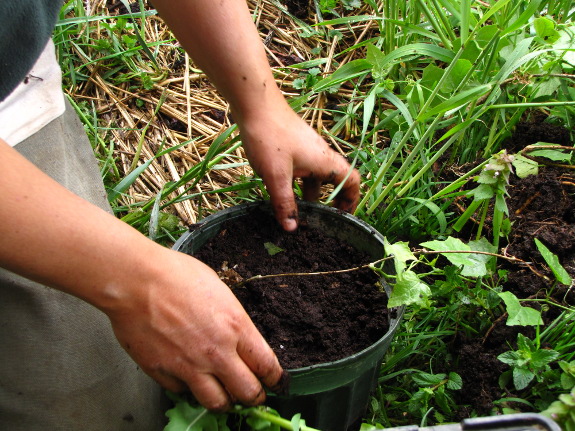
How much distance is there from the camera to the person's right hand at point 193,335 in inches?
35.2

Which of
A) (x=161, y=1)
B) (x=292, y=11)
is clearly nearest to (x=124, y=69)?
(x=292, y=11)

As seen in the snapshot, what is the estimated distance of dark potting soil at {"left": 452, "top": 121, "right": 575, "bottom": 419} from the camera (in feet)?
4.25

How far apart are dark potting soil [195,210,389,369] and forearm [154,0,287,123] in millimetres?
299

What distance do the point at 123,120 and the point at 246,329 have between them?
129 centimetres

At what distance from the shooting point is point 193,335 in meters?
0.90

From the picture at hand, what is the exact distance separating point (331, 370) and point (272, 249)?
43cm

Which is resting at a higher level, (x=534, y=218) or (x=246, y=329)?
(x=246, y=329)

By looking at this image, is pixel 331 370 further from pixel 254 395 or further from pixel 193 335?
pixel 193 335

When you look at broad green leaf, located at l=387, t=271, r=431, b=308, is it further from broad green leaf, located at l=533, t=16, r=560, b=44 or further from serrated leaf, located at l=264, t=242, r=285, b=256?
broad green leaf, located at l=533, t=16, r=560, b=44

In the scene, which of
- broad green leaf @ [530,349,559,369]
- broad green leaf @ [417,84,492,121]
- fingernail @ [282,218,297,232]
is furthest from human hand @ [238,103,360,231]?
broad green leaf @ [530,349,559,369]

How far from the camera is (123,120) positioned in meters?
2.00

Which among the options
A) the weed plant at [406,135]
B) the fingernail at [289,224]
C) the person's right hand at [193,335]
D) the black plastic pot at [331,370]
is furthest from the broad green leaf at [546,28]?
the person's right hand at [193,335]

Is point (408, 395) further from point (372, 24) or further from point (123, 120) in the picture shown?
point (372, 24)

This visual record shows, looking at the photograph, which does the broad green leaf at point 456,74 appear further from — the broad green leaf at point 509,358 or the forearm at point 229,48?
the broad green leaf at point 509,358
